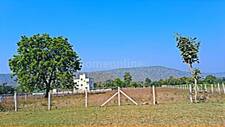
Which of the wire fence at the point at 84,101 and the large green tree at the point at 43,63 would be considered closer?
the wire fence at the point at 84,101

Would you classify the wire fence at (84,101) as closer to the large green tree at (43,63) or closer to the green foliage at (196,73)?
the green foliage at (196,73)

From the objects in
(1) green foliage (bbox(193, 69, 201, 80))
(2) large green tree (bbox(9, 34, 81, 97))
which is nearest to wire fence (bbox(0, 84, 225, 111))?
(1) green foliage (bbox(193, 69, 201, 80))

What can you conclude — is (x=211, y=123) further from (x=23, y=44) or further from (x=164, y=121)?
(x=23, y=44)

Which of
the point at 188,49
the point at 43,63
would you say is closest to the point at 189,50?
the point at 188,49

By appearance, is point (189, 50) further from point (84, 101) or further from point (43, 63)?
point (43, 63)

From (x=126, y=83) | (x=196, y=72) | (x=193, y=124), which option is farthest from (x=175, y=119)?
(x=126, y=83)

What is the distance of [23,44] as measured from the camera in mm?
60781

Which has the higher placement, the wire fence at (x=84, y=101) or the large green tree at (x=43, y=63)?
the large green tree at (x=43, y=63)

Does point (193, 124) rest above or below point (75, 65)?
below

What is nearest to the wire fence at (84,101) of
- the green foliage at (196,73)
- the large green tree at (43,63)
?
the green foliage at (196,73)

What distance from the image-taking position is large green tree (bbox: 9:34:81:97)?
58969mm

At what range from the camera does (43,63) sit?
193 feet

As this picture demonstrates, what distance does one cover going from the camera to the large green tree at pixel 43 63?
59.0 metres

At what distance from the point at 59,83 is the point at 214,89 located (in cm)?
2334
